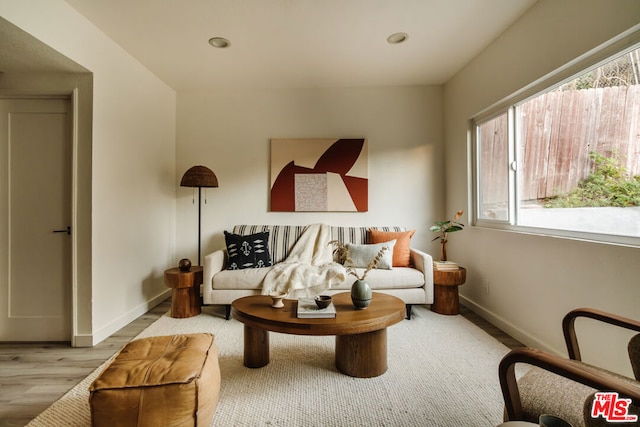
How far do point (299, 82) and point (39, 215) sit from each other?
287 cm

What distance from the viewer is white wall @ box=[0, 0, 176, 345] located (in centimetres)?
214

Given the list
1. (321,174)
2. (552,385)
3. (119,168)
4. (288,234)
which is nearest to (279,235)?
(288,234)

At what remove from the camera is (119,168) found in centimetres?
267

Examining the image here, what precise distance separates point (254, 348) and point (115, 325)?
152 cm

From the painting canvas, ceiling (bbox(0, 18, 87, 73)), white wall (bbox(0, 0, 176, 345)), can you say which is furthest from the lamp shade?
ceiling (bbox(0, 18, 87, 73))

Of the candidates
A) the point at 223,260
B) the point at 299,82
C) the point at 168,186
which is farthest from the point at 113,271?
the point at 299,82

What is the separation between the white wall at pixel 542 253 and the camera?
5.34ft

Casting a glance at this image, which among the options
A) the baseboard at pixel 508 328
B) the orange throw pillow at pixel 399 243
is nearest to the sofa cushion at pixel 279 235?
the orange throw pillow at pixel 399 243

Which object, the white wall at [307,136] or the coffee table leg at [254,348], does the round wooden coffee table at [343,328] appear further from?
the white wall at [307,136]

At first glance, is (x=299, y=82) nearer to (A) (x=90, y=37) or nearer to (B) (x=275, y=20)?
(B) (x=275, y=20)

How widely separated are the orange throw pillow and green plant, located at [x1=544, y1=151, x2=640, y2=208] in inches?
55.3

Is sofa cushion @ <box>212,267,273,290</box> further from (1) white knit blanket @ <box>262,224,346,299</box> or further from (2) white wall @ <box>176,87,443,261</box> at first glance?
(2) white wall @ <box>176,87,443,261</box>

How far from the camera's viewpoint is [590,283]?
1.77 m

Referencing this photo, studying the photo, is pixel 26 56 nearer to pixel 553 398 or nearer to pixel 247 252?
pixel 247 252
